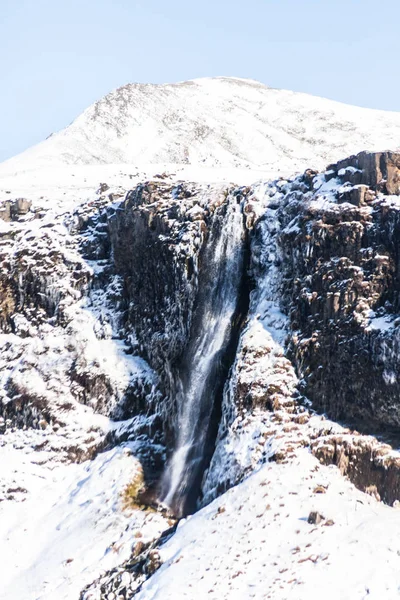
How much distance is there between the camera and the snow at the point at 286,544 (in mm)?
22750

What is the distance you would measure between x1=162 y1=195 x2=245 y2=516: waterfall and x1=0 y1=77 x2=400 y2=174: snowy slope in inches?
1091

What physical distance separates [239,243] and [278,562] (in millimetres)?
18591

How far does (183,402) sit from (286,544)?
1242cm

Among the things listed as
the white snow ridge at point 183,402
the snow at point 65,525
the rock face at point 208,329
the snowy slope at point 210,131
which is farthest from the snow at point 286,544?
the snowy slope at point 210,131

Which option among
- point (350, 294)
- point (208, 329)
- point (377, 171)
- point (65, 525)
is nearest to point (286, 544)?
point (350, 294)

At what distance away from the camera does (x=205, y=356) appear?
3709cm

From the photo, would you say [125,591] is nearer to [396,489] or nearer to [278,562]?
[278,562]

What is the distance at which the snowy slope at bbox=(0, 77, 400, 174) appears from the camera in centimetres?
7712

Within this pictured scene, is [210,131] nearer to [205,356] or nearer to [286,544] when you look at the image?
[205,356]

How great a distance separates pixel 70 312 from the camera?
4347 centimetres

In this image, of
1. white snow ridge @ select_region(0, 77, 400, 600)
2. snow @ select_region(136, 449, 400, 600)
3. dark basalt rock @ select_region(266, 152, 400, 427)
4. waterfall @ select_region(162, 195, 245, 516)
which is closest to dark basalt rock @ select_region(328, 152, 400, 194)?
dark basalt rock @ select_region(266, 152, 400, 427)

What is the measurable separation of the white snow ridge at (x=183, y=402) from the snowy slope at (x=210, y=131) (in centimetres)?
2351

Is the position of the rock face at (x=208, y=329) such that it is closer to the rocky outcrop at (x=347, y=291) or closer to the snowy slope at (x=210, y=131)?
the rocky outcrop at (x=347, y=291)

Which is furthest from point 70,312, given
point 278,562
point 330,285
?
point 278,562
